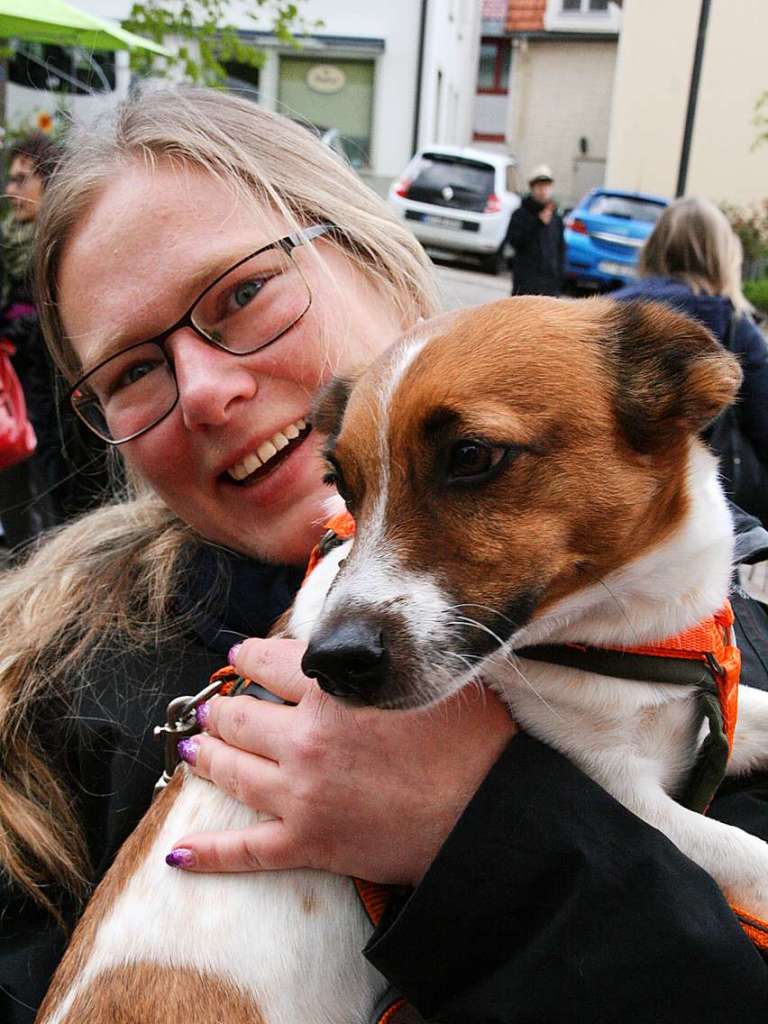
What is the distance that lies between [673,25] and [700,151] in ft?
9.00

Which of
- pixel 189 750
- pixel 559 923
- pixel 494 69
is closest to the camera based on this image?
pixel 559 923

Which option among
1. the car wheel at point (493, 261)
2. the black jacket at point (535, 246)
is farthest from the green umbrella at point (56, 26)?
the car wheel at point (493, 261)

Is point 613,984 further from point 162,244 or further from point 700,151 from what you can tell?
point 700,151

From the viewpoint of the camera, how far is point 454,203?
56.3 ft

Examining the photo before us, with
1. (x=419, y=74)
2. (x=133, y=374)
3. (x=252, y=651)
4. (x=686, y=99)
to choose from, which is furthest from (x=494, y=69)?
(x=252, y=651)

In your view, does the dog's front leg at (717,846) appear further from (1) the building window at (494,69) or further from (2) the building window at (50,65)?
(1) the building window at (494,69)

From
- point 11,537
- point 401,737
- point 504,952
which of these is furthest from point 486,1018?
point 11,537

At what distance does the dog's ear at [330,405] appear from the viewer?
183cm

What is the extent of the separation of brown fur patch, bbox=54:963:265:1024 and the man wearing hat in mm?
10730

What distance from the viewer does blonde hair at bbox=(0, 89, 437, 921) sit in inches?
74.2

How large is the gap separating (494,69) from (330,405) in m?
37.9

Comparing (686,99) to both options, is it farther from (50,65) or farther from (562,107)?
(50,65)

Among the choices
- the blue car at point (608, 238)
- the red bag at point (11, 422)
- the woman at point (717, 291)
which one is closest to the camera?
the woman at point (717, 291)

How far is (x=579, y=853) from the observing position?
1.34 meters
